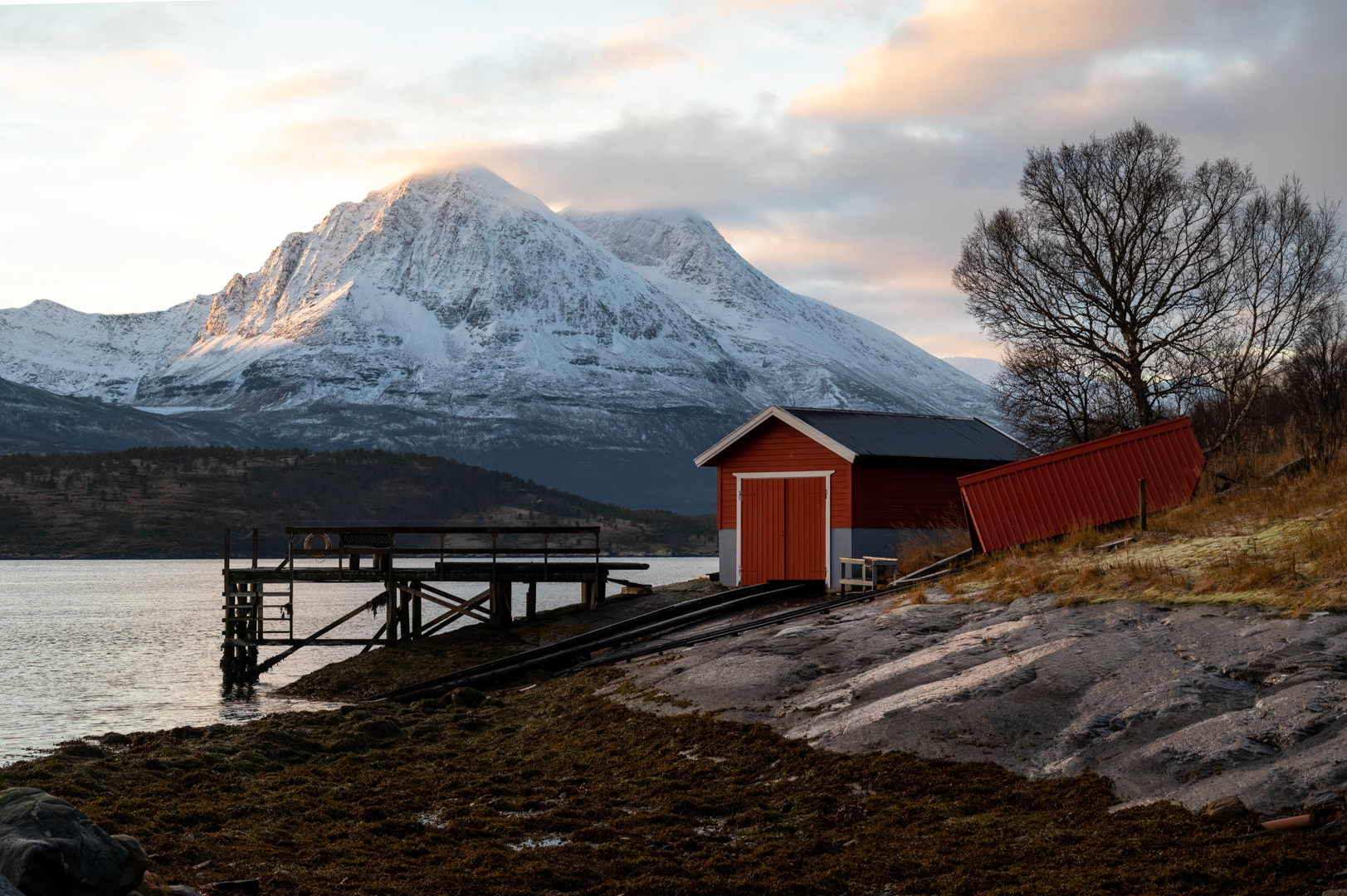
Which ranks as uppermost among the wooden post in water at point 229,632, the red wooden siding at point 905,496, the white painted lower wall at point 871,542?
the red wooden siding at point 905,496

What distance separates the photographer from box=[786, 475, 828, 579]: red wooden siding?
30.6 m

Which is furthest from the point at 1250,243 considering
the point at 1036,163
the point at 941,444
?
the point at 941,444

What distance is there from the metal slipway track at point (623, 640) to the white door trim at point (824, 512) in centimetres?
348

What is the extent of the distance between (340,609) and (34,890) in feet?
203

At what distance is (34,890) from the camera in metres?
7.90

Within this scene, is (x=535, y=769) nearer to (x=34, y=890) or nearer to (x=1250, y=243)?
(x=34, y=890)

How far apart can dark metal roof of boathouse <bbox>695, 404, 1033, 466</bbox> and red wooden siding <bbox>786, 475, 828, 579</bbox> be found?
132 cm

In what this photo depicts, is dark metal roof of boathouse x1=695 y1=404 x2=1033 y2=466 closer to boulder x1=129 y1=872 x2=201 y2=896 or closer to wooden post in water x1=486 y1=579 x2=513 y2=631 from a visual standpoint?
wooden post in water x1=486 y1=579 x2=513 y2=631

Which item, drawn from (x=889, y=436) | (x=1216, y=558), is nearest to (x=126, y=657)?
(x=889, y=436)

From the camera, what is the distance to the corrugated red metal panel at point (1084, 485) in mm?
24656

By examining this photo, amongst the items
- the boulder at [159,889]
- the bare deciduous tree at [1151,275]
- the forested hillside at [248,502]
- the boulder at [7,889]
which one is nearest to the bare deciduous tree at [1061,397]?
the bare deciduous tree at [1151,275]

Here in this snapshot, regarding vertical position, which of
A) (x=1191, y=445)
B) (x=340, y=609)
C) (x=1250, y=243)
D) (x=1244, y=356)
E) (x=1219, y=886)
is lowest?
(x=340, y=609)

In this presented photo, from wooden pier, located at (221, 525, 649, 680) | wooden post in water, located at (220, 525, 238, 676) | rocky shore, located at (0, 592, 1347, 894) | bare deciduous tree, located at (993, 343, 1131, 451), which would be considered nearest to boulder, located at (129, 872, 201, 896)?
rocky shore, located at (0, 592, 1347, 894)

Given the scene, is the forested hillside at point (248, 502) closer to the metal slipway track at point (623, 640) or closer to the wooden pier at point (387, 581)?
the wooden pier at point (387, 581)
